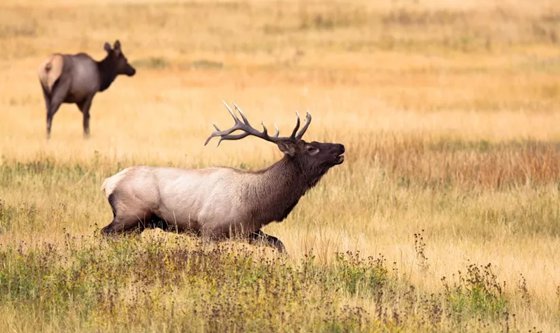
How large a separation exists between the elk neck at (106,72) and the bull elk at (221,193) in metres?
13.3

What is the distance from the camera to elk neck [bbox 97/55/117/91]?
79.9 ft

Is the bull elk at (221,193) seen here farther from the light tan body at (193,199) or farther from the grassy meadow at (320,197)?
the grassy meadow at (320,197)

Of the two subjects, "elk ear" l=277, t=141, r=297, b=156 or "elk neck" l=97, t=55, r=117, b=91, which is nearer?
"elk ear" l=277, t=141, r=297, b=156

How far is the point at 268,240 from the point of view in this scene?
35.0ft

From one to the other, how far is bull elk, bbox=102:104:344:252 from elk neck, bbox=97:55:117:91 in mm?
13316

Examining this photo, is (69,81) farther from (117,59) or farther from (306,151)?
(306,151)

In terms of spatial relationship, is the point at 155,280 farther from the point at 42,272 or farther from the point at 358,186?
the point at 358,186

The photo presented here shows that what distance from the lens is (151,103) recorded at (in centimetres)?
2703

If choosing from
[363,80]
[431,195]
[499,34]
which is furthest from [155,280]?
[499,34]

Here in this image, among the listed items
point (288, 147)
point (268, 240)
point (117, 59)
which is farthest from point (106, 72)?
point (268, 240)

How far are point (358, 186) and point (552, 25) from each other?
3562 centimetres

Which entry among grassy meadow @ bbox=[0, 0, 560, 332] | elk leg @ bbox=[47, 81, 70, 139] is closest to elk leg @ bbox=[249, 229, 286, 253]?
grassy meadow @ bbox=[0, 0, 560, 332]

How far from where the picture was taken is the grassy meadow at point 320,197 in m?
8.60

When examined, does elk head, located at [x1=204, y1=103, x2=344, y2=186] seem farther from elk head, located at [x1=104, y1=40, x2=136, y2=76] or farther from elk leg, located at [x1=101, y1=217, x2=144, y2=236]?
elk head, located at [x1=104, y1=40, x2=136, y2=76]
